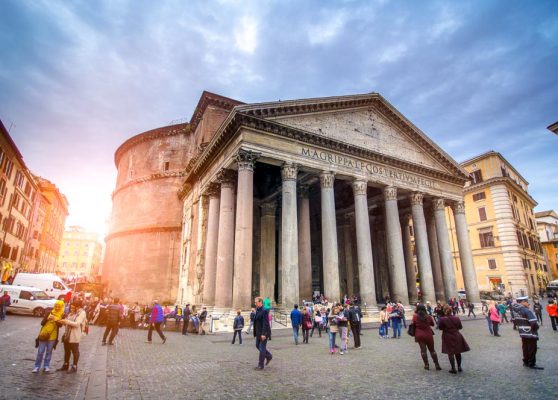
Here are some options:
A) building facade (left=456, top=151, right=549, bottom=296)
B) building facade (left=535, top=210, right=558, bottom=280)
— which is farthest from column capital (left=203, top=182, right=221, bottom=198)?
building facade (left=535, top=210, right=558, bottom=280)

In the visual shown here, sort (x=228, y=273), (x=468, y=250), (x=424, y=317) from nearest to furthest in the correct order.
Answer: (x=424, y=317), (x=228, y=273), (x=468, y=250)

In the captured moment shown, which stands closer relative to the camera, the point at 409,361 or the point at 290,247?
the point at 409,361

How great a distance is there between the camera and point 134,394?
4.70 metres

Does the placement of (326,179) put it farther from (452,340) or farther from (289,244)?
(452,340)

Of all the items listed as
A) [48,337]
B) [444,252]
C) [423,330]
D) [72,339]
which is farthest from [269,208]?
[48,337]

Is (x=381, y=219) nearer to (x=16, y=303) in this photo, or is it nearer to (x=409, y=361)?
(x=409, y=361)

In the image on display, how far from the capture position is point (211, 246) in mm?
18438

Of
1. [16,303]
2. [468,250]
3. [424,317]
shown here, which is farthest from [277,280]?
[424,317]

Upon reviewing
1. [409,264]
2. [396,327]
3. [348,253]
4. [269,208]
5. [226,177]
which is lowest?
[396,327]

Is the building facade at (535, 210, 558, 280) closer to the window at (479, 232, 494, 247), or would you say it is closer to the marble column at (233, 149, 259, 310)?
the window at (479, 232, 494, 247)

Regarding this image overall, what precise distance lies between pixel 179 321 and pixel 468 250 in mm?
19697

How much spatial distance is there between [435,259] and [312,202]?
10.4 metres

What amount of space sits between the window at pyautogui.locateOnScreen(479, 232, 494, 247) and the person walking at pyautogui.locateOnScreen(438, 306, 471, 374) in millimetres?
30219

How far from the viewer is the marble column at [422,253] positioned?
63.2 feet
